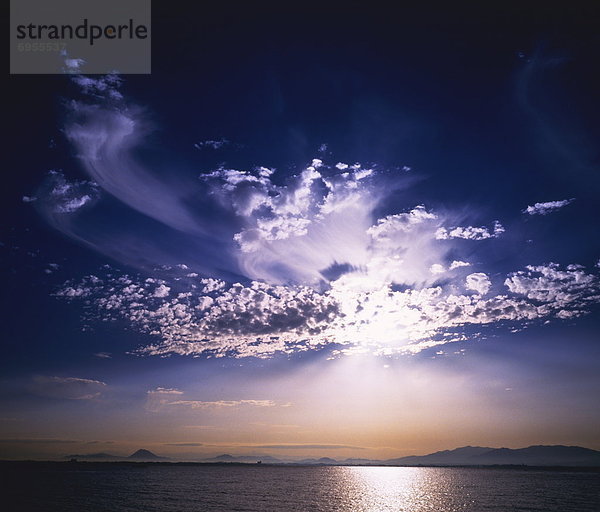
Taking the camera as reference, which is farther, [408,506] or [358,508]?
[408,506]

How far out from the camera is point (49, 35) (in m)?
28.8

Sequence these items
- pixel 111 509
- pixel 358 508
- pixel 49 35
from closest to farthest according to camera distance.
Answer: pixel 49 35 → pixel 111 509 → pixel 358 508

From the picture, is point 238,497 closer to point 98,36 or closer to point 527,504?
point 527,504

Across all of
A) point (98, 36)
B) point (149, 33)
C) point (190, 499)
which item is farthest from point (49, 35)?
point (190, 499)

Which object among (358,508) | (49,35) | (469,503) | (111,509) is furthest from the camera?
(469,503)

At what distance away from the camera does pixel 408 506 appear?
3182 inches

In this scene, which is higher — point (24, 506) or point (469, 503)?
point (24, 506)

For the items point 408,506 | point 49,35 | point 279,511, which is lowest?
point 408,506

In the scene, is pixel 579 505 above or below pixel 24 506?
below

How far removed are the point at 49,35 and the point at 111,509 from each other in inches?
2826

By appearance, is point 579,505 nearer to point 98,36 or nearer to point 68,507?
point 68,507

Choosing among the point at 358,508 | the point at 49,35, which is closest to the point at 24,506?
the point at 358,508

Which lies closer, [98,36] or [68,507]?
[98,36]

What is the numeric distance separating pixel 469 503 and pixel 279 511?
151ft
